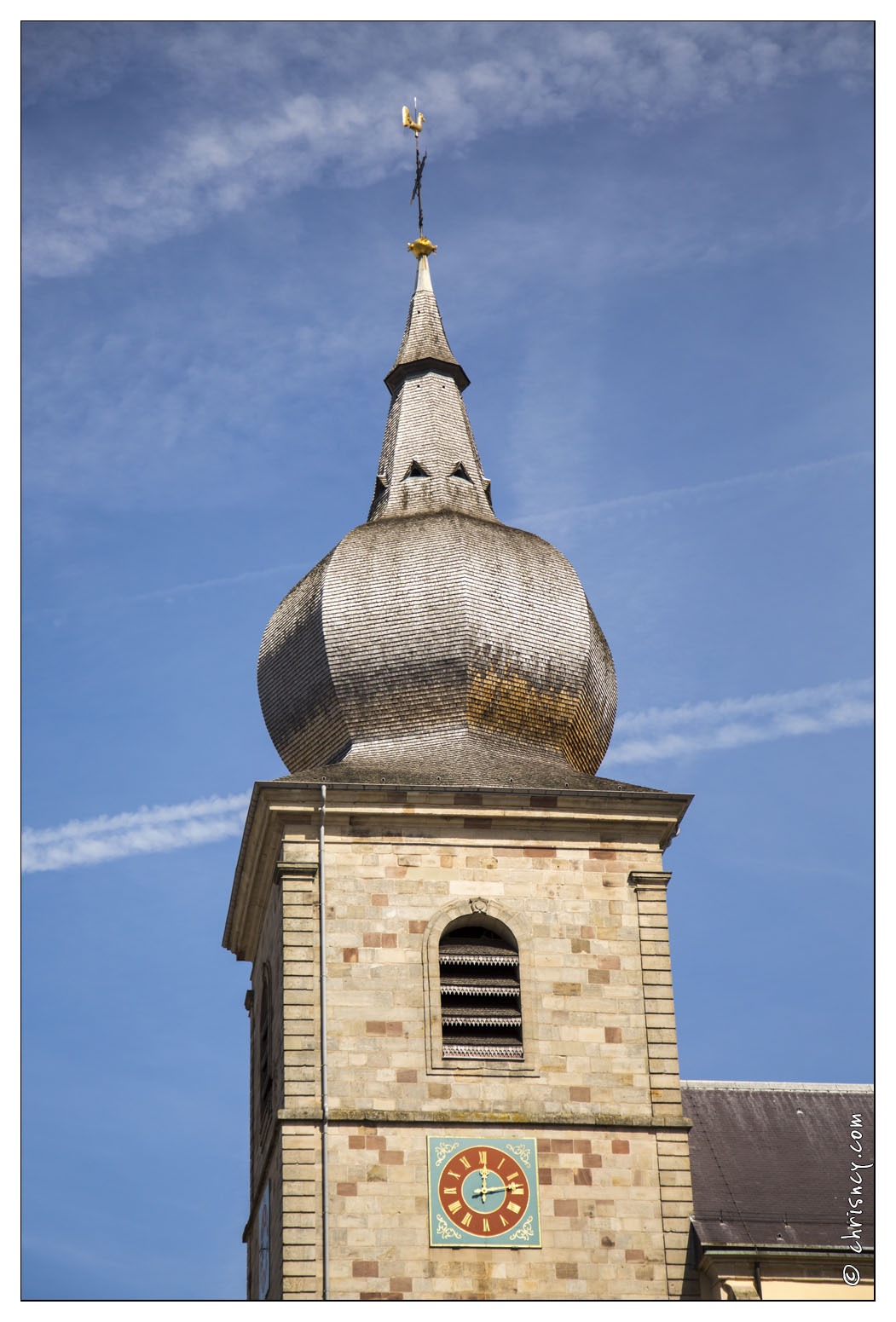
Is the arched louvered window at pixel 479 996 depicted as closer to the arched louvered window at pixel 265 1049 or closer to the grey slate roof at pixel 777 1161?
the arched louvered window at pixel 265 1049

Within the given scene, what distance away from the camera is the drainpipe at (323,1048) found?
2691 cm

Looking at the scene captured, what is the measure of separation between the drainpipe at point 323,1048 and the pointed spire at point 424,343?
9.66 meters

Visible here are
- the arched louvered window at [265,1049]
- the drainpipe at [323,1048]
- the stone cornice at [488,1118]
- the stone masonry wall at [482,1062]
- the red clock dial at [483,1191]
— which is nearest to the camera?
the drainpipe at [323,1048]

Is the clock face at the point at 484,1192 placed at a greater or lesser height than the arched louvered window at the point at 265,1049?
lesser

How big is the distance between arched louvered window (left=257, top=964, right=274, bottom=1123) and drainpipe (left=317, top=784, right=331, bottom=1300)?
5.88 feet

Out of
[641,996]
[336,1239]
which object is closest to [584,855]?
[641,996]

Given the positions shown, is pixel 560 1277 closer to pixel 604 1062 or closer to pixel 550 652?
pixel 604 1062

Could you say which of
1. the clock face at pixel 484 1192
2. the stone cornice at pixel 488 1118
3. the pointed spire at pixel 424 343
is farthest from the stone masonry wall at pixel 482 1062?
the pointed spire at pixel 424 343

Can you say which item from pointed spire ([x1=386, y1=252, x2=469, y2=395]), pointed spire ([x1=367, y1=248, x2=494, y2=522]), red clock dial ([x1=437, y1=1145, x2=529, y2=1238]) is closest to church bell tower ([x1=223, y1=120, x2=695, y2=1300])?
red clock dial ([x1=437, y1=1145, x2=529, y2=1238])

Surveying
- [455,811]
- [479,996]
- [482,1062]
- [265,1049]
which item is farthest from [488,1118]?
[265,1049]

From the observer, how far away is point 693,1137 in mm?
31312

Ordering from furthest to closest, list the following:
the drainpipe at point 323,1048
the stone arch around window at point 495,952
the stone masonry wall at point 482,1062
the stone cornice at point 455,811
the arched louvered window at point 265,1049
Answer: the arched louvered window at point 265,1049 < the stone cornice at point 455,811 < the stone arch around window at point 495,952 < the stone masonry wall at point 482,1062 < the drainpipe at point 323,1048

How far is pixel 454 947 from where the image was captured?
29203 mm

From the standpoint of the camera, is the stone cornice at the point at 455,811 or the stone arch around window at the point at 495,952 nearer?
the stone arch around window at the point at 495,952
